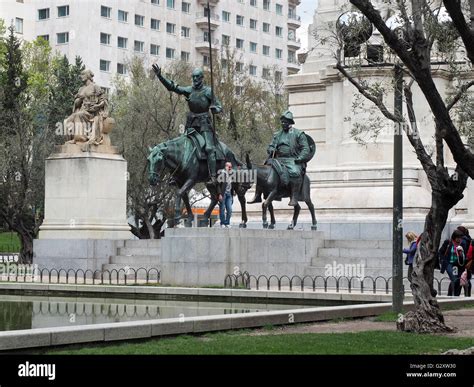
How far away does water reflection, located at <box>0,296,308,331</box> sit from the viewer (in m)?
18.1

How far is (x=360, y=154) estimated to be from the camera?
35062mm

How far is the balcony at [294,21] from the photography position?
4631 inches

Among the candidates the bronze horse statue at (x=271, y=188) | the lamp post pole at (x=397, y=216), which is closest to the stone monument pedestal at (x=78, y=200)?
the bronze horse statue at (x=271, y=188)

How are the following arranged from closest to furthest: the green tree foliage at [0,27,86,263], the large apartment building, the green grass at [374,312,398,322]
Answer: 1. the green grass at [374,312,398,322]
2. the green tree foliage at [0,27,86,263]
3. the large apartment building

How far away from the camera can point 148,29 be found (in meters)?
96.2

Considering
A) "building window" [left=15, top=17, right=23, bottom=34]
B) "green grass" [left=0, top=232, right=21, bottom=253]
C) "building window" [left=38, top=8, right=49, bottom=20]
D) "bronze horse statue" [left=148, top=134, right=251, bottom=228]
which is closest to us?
"bronze horse statue" [left=148, top=134, right=251, bottom=228]

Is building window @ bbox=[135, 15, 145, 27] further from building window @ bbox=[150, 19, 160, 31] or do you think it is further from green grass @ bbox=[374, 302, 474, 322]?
green grass @ bbox=[374, 302, 474, 322]

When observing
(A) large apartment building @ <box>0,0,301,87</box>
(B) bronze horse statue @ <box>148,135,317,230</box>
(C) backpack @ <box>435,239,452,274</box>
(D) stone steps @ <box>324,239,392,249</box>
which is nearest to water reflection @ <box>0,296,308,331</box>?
(C) backpack @ <box>435,239,452,274</box>

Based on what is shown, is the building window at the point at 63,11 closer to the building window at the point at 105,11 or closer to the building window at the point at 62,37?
the building window at the point at 62,37

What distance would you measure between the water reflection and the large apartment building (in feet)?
188

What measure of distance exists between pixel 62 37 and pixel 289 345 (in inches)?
3134

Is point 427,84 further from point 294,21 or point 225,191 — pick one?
point 294,21
